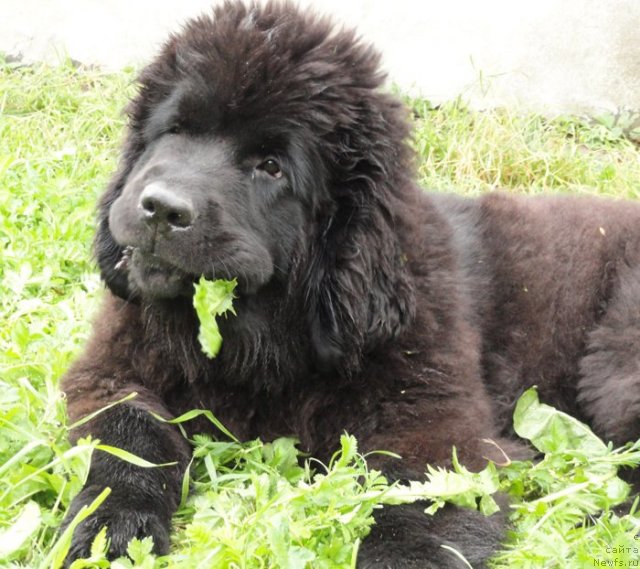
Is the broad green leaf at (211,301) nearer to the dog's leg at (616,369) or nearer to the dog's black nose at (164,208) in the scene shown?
the dog's black nose at (164,208)

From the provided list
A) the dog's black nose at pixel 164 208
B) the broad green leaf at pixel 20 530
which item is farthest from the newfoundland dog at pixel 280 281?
the broad green leaf at pixel 20 530

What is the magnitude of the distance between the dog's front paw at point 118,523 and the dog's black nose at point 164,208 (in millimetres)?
739

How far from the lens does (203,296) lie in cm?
264

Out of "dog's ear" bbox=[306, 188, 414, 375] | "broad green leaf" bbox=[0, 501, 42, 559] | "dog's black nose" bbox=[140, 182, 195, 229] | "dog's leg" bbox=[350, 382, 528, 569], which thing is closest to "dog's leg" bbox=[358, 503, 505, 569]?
"dog's leg" bbox=[350, 382, 528, 569]

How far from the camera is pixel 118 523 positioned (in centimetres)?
247

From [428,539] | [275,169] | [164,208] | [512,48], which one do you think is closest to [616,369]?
[428,539]

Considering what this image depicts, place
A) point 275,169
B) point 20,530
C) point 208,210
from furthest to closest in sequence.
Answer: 1. point 275,169
2. point 208,210
3. point 20,530

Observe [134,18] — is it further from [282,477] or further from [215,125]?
[282,477]

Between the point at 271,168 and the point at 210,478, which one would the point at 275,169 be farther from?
Answer: the point at 210,478

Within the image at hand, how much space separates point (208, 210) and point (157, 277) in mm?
249

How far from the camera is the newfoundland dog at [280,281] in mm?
2633

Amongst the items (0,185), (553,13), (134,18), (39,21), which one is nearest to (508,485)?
(0,185)

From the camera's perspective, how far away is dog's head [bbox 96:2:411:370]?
2.68m

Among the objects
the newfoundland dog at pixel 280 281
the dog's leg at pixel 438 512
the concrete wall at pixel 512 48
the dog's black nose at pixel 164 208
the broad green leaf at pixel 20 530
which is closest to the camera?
the broad green leaf at pixel 20 530
